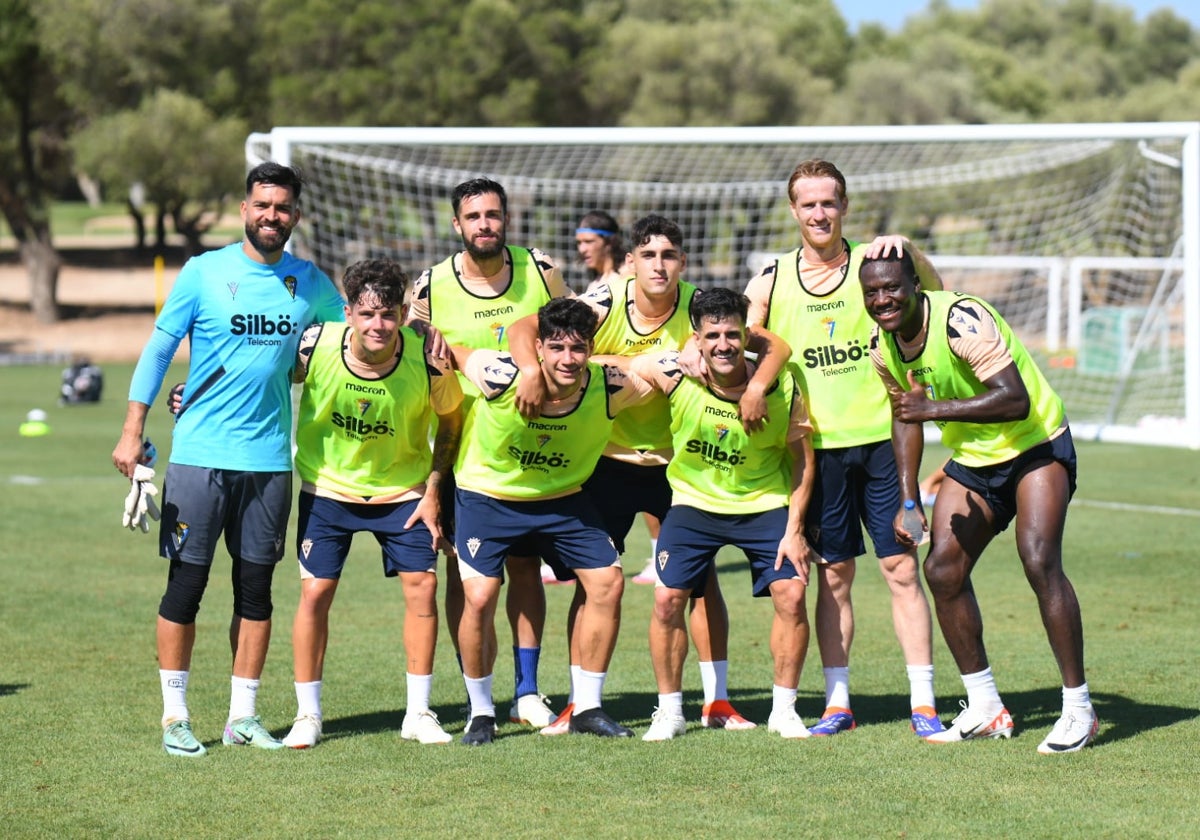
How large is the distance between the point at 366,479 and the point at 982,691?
2798mm

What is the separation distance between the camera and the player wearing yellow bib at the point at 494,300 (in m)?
7.12

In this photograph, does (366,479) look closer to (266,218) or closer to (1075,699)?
(266,218)

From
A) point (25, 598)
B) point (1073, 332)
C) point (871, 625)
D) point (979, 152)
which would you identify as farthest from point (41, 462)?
point (979, 152)

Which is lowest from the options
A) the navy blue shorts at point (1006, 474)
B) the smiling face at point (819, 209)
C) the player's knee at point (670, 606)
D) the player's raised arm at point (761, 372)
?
the player's knee at point (670, 606)

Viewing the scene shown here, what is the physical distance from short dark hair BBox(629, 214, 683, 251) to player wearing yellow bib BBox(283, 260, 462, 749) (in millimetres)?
1046

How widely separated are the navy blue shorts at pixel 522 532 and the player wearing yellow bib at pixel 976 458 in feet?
4.35

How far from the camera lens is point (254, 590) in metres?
6.84

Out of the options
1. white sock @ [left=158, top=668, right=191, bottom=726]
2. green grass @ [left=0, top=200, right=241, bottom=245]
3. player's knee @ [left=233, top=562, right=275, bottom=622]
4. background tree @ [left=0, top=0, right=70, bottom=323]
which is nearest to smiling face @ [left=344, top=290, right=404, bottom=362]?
player's knee @ [left=233, top=562, right=275, bottom=622]

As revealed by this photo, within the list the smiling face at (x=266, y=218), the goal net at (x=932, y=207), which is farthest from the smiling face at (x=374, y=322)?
the goal net at (x=932, y=207)

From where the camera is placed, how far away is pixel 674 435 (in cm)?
705

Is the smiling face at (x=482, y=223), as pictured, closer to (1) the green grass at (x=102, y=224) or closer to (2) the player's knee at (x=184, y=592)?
(2) the player's knee at (x=184, y=592)

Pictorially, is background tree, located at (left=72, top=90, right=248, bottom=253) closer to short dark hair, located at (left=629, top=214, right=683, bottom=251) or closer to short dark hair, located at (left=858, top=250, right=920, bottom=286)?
short dark hair, located at (left=629, top=214, right=683, bottom=251)

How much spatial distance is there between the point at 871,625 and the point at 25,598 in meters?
5.47

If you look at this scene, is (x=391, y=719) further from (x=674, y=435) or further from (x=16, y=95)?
(x=16, y=95)
